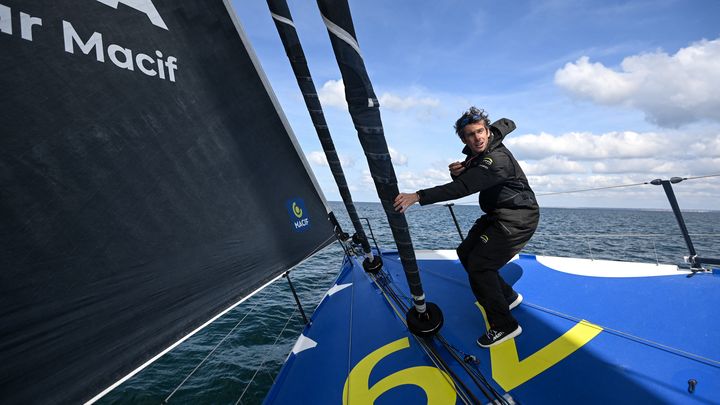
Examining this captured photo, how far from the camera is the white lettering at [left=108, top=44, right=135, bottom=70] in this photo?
64.9 inches

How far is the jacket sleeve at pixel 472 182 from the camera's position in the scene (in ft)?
7.39

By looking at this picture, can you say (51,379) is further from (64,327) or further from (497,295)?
(497,295)

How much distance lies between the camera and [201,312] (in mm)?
2439

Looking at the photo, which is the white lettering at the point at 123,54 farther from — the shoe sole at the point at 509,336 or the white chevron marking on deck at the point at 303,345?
the shoe sole at the point at 509,336

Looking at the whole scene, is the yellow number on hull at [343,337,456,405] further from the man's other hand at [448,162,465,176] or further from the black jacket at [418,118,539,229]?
the man's other hand at [448,162,465,176]

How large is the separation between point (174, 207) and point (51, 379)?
105 centimetres

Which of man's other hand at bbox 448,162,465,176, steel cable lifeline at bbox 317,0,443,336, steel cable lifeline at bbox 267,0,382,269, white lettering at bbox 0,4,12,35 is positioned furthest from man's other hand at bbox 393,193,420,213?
steel cable lifeline at bbox 267,0,382,269

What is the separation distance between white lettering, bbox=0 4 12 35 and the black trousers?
2998mm

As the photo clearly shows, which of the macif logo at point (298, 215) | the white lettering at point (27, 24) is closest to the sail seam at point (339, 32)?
the white lettering at point (27, 24)

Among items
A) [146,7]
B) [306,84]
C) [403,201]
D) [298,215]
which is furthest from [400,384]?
[306,84]

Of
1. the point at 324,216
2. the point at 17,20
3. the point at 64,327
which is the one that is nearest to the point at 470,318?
the point at 324,216

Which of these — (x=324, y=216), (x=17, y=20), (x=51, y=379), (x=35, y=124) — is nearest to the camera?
(x=17, y=20)

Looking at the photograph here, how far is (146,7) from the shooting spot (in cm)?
180

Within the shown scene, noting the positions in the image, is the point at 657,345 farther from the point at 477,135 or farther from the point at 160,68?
the point at 160,68
